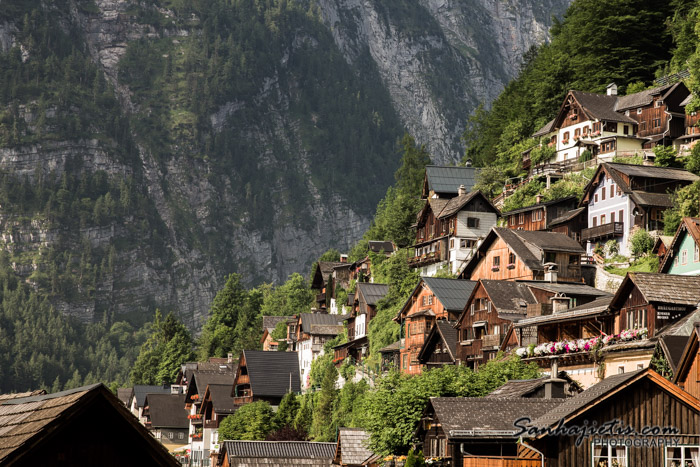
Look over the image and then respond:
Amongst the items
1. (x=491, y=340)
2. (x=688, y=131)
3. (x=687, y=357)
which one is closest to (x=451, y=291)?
(x=491, y=340)

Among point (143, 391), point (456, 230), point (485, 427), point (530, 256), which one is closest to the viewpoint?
point (485, 427)

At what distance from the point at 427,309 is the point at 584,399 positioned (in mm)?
42542

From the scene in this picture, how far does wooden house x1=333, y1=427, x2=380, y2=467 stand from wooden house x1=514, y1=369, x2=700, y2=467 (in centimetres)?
2780

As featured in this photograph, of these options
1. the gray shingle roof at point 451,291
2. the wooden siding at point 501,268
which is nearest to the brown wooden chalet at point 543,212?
the wooden siding at point 501,268

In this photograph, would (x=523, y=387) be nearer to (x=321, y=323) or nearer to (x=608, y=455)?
(x=608, y=455)

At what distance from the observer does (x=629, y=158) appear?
89188 mm

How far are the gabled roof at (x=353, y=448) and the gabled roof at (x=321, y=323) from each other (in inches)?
1852

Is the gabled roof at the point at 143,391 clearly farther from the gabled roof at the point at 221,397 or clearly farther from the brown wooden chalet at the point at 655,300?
the brown wooden chalet at the point at 655,300

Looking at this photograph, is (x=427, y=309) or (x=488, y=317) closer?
(x=488, y=317)

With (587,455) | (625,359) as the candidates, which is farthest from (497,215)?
(587,455)

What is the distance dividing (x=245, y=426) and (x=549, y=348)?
51843mm

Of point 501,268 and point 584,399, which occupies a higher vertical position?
point 501,268

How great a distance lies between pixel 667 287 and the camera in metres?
48.9

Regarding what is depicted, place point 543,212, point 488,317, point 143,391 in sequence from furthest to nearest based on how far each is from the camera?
point 143,391
point 543,212
point 488,317
